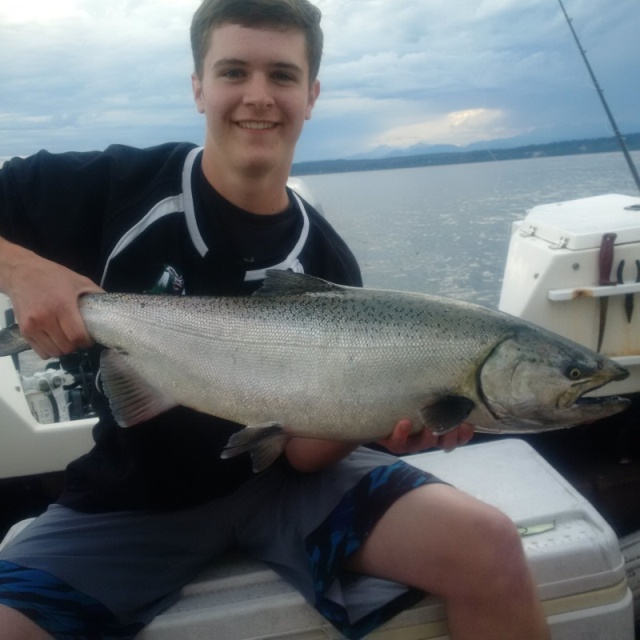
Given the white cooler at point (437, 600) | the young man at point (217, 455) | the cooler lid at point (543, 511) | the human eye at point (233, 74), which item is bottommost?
the white cooler at point (437, 600)

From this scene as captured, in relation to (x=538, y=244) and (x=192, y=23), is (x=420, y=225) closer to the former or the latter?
(x=538, y=244)

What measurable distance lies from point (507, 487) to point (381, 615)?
1056 mm

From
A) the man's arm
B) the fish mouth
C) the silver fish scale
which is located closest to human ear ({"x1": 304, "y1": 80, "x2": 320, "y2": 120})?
the silver fish scale

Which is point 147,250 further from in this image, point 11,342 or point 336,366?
point 336,366

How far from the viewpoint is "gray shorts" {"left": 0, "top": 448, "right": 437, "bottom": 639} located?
232cm

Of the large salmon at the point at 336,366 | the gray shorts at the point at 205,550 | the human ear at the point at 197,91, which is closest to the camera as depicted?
the gray shorts at the point at 205,550

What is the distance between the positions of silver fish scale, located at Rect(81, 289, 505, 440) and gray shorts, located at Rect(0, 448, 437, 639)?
0.38 metres

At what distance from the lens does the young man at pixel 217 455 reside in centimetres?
236

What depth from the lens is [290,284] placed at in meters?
2.61

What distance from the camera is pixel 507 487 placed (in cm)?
320

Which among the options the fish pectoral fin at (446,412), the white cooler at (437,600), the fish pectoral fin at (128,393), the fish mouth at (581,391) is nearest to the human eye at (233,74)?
the fish pectoral fin at (128,393)

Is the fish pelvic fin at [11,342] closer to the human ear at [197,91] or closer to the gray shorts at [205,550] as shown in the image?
the gray shorts at [205,550]

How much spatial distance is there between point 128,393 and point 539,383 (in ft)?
5.04

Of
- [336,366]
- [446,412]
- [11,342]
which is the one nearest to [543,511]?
[446,412]
